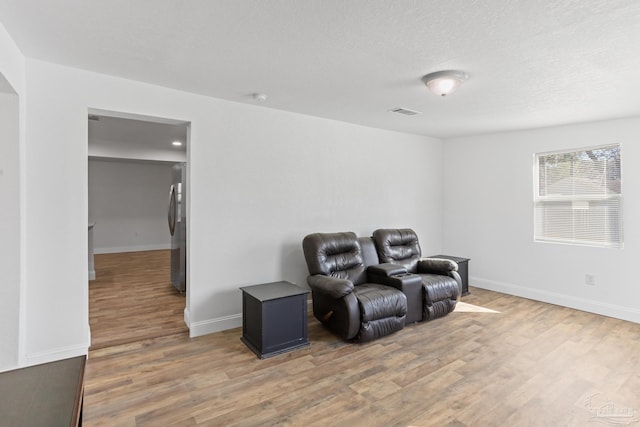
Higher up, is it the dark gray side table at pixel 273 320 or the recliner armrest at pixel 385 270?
the recliner armrest at pixel 385 270

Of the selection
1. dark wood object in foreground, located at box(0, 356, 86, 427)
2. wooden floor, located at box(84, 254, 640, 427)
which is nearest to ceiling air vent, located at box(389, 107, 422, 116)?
wooden floor, located at box(84, 254, 640, 427)

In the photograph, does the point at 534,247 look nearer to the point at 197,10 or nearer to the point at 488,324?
the point at 488,324

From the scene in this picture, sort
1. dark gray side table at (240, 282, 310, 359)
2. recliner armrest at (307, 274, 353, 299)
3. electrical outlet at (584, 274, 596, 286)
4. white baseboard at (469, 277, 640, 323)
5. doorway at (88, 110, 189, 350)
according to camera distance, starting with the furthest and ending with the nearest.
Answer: electrical outlet at (584, 274, 596, 286)
white baseboard at (469, 277, 640, 323)
doorway at (88, 110, 189, 350)
recliner armrest at (307, 274, 353, 299)
dark gray side table at (240, 282, 310, 359)

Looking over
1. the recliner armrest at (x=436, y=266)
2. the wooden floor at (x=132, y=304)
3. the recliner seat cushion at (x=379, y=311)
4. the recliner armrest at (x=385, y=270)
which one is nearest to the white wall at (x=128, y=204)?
the wooden floor at (x=132, y=304)

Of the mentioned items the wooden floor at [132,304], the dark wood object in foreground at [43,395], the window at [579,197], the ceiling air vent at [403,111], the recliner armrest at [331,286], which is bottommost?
the wooden floor at [132,304]

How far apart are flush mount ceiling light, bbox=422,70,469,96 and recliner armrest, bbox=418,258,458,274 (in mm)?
2144

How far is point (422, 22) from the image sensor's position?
76.1 inches

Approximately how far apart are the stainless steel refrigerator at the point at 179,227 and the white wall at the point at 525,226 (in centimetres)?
416

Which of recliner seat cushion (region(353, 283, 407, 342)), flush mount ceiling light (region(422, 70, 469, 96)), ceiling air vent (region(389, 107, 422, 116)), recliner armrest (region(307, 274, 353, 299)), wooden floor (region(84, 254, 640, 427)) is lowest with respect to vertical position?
wooden floor (region(84, 254, 640, 427))

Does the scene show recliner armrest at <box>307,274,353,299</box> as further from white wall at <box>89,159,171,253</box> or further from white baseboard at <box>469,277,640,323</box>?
white wall at <box>89,159,171,253</box>

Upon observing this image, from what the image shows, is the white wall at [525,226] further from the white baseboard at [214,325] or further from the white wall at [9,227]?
the white wall at [9,227]

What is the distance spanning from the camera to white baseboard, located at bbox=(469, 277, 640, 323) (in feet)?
12.7

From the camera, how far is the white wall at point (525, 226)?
388cm

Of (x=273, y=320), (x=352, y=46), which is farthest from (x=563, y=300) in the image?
(x=352, y=46)
